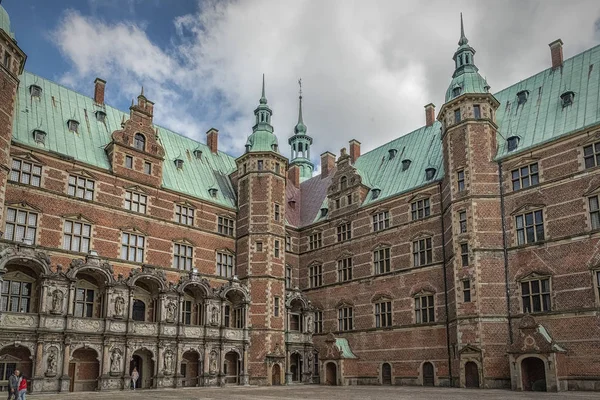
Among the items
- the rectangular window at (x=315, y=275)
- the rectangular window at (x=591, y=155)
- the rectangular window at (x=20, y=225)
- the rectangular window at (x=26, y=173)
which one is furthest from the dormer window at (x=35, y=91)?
the rectangular window at (x=591, y=155)

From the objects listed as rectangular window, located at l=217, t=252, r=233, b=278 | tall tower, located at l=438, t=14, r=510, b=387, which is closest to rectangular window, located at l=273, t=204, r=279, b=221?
rectangular window, located at l=217, t=252, r=233, b=278

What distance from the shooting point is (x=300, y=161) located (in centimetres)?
6494

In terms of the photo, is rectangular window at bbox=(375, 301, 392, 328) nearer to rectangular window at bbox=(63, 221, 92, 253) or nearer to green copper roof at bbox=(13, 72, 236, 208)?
green copper roof at bbox=(13, 72, 236, 208)

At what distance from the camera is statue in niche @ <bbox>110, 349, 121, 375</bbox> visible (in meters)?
28.6

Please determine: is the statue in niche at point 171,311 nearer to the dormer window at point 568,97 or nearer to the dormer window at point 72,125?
the dormer window at point 72,125

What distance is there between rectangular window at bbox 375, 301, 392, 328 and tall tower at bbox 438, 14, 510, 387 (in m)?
4.94

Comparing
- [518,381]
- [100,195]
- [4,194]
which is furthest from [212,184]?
[518,381]

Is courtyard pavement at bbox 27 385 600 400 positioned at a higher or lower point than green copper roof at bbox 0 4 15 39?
lower

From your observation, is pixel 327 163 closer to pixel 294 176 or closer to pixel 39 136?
pixel 294 176

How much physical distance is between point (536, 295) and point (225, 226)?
66.4 ft

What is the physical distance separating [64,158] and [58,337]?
981 centimetres

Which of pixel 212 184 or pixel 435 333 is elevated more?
pixel 212 184

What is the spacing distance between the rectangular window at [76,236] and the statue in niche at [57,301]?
299cm

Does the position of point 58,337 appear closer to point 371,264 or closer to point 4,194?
point 4,194
